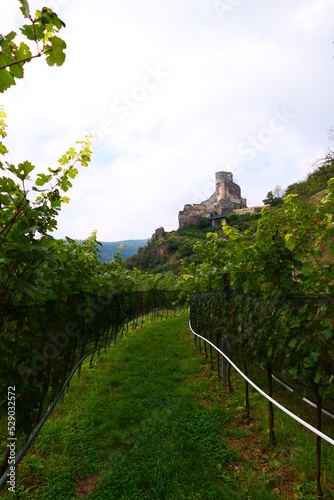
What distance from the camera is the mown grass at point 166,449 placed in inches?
108

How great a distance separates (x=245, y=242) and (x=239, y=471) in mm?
2425

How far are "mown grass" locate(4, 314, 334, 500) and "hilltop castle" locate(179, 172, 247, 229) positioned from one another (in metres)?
82.1

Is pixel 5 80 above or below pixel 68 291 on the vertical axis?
above

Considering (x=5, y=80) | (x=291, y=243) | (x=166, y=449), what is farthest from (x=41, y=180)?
(x=166, y=449)

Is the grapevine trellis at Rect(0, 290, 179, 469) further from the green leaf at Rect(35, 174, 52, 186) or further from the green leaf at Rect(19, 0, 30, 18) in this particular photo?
the green leaf at Rect(19, 0, 30, 18)

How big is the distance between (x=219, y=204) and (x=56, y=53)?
310 ft

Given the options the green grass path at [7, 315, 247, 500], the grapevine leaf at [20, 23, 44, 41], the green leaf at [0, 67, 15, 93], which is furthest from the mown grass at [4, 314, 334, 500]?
the grapevine leaf at [20, 23, 44, 41]

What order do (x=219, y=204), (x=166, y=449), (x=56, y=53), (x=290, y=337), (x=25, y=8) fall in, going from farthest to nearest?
(x=219, y=204)
(x=166, y=449)
(x=290, y=337)
(x=56, y=53)
(x=25, y=8)

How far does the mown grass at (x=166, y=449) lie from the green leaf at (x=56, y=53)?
10.8 ft

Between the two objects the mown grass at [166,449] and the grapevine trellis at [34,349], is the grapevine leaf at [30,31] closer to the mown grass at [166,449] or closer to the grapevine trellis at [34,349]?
the grapevine trellis at [34,349]

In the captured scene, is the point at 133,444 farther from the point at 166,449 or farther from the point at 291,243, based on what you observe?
the point at 291,243

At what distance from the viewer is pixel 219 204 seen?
305ft

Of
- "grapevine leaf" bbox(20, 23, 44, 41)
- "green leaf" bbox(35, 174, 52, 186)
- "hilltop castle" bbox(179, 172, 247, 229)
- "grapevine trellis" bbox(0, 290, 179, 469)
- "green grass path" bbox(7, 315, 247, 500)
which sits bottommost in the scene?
"green grass path" bbox(7, 315, 247, 500)

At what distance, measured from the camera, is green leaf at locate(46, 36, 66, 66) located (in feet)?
3.38
